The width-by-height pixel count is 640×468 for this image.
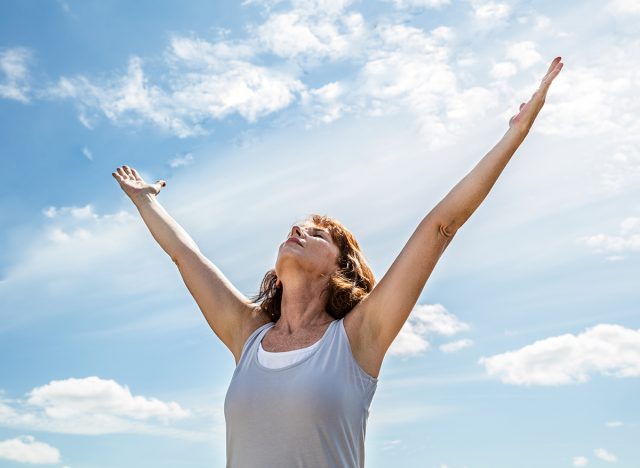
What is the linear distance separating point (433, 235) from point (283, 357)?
1.17 metres

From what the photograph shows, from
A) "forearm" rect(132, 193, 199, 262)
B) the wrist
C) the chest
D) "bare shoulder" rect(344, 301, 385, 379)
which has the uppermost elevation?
the wrist

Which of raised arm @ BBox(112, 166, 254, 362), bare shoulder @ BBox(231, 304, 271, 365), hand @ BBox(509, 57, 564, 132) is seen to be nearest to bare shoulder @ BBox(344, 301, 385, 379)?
bare shoulder @ BBox(231, 304, 271, 365)

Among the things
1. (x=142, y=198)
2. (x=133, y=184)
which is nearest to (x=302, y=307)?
(x=142, y=198)

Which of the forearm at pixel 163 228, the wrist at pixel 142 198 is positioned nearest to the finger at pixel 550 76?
the forearm at pixel 163 228

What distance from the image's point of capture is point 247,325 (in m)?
5.20

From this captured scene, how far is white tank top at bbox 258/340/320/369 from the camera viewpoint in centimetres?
446

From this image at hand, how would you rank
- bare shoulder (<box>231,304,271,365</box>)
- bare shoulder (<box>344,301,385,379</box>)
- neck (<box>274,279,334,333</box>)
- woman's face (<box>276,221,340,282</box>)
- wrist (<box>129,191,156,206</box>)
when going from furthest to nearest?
1. wrist (<box>129,191,156,206</box>)
2. bare shoulder (<box>231,304,271,365</box>)
3. woman's face (<box>276,221,340,282</box>)
4. neck (<box>274,279,334,333</box>)
5. bare shoulder (<box>344,301,385,379</box>)

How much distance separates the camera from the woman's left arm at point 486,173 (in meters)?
4.14

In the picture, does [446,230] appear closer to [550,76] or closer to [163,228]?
[550,76]

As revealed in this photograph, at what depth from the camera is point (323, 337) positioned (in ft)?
14.9

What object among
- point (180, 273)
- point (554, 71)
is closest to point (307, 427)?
point (180, 273)

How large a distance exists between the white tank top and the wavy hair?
0.48 meters

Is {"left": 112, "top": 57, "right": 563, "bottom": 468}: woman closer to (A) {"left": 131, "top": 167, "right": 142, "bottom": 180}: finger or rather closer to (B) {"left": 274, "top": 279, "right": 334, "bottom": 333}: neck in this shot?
(B) {"left": 274, "top": 279, "right": 334, "bottom": 333}: neck

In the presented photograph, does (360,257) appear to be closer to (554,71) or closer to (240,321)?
(240,321)
